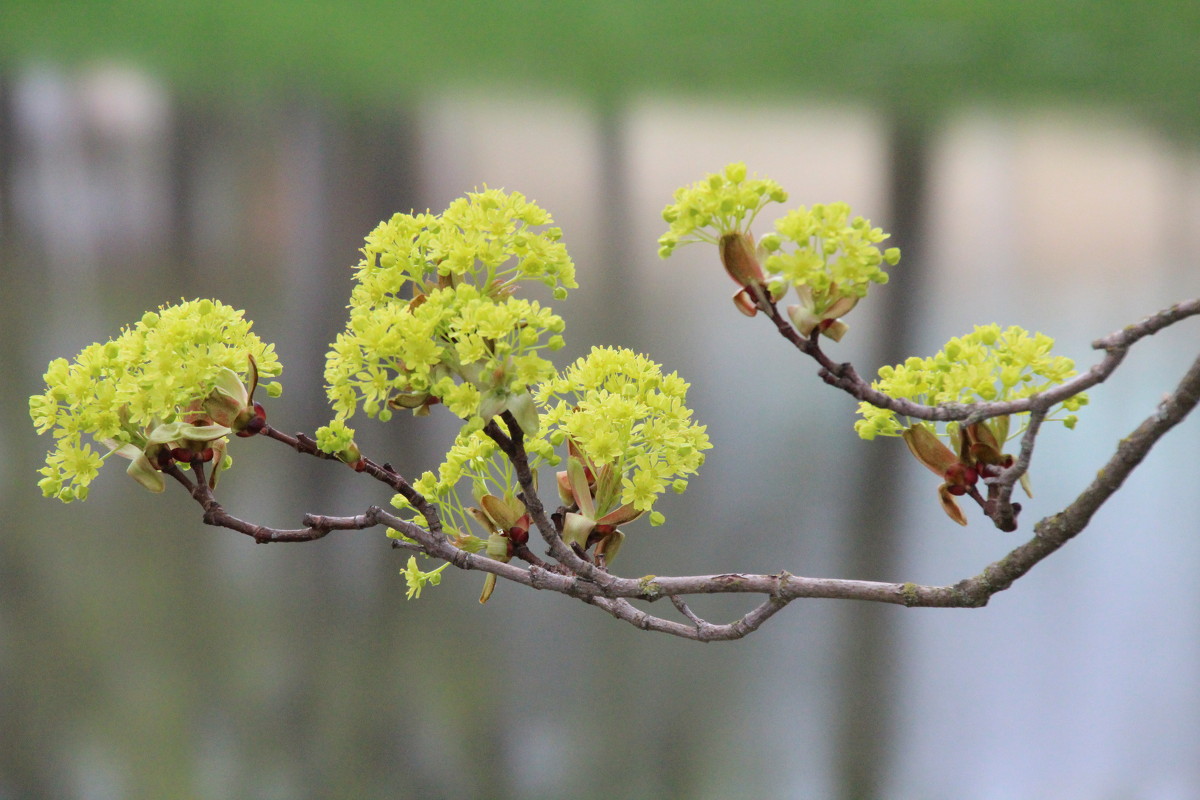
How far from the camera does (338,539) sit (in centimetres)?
149

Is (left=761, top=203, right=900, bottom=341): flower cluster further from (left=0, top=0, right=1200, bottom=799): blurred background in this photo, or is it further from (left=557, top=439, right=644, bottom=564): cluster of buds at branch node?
(left=0, top=0, right=1200, bottom=799): blurred background

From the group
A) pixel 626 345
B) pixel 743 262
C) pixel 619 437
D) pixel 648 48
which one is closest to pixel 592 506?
pixel 619 437

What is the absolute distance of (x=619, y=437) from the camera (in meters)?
0.45

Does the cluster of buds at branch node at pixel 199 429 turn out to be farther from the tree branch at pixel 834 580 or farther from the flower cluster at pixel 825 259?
the flower cluster at pixel 825 259

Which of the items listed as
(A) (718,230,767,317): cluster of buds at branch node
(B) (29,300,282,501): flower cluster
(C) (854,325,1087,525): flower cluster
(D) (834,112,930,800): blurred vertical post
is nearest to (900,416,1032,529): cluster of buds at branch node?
(C) (854,325,1087,525): flower cluster

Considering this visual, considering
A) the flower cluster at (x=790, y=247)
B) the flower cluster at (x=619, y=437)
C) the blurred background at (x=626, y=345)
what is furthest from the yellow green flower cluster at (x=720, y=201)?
the blurred background at (x=626, y=345)

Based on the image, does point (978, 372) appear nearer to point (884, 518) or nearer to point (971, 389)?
point (971, 389)

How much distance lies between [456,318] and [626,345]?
1.05m

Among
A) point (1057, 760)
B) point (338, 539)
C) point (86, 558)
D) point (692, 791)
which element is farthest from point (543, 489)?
point (1057, 760)

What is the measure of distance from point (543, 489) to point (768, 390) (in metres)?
0.37

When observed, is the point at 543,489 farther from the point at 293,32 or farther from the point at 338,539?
the point at 293,32

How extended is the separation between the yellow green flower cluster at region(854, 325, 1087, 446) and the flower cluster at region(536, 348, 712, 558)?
0.09 meters

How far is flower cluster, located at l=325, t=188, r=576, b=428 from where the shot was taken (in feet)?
1.25

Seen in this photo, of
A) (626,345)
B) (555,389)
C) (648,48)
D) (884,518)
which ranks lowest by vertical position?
(884,518)
